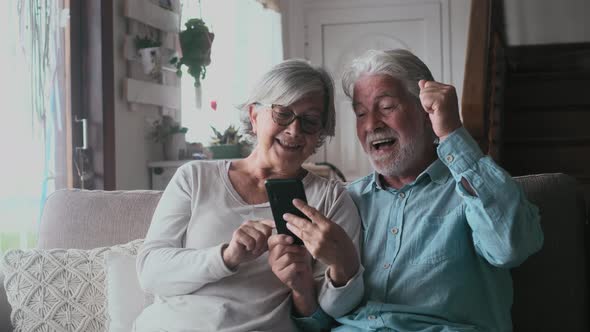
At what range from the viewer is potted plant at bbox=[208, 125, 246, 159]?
13.2 feet

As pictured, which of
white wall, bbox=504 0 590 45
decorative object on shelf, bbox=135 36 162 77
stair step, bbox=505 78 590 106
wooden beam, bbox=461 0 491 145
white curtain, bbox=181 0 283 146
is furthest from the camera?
white wall, bbox=504 0 590 45

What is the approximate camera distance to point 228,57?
199 inches

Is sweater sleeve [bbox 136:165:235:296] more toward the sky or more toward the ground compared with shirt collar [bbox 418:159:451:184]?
more toward the ground

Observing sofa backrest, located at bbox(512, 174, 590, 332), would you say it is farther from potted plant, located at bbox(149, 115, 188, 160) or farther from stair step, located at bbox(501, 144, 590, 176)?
potted plant, located at bbox(149, 115, 188, 160)

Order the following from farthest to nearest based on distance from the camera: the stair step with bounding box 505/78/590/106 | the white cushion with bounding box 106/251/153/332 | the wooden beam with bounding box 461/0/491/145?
the stair step with bounding box 505/78/590/106 → the wooden beam with bounding box 461/0/491/145 → the white cushion with bounding box 106/251/153/332

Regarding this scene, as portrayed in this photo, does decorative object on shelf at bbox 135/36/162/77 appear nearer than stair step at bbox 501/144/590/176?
Yes

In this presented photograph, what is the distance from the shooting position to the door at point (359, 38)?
5988 mm

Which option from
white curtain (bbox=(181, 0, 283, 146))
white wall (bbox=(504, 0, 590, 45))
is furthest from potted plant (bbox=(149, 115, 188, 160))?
white wall (bbox=(504, 0, 590, 45))

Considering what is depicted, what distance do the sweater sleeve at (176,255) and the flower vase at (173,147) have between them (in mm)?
2195

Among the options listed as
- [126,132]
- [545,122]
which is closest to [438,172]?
[126,132]

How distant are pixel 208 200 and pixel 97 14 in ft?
6.51

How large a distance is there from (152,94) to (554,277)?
2537 mm

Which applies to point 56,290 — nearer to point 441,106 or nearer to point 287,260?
point 287,260

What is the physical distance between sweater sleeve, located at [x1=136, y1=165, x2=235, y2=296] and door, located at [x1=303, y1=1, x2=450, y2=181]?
4312 mm
